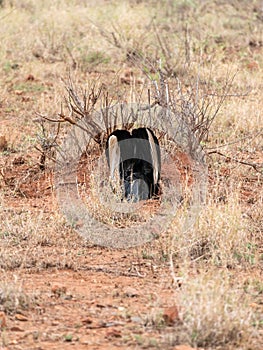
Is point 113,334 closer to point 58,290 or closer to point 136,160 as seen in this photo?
point 58,290

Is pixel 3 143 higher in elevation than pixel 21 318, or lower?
higher

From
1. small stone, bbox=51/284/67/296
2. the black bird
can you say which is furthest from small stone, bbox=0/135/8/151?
small stone, bbox=51/284/67/296

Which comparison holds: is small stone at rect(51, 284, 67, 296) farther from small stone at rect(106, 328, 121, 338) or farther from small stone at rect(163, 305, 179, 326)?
small stone at rect(163, 305, 179, 326)

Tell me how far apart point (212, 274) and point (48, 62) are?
21.0 ft

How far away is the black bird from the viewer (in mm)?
5383

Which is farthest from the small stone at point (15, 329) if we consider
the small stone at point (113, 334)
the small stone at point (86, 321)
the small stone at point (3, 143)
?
the small stone at point (3, 143)

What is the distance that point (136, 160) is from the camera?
5.56 m

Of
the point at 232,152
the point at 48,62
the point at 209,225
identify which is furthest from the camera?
the point at 48,62

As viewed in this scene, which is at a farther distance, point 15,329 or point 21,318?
point 21,318

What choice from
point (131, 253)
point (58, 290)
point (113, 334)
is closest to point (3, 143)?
point (131, 253)

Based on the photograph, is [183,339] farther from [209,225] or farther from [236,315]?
[209,225]

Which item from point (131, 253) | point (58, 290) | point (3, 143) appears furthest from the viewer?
point (3, 143)

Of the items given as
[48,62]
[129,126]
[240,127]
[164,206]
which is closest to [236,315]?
[164,206]

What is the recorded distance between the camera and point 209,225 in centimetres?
439
